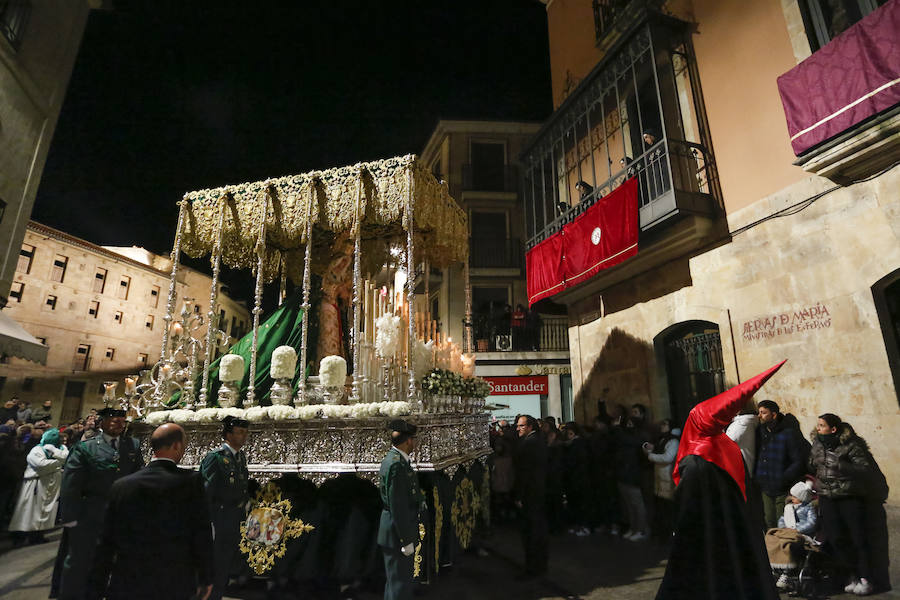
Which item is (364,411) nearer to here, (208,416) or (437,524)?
A: (437,524)

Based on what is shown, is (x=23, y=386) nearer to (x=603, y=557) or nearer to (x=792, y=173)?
(x=603, y=557)

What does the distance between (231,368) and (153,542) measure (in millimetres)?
3483

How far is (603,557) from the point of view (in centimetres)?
571

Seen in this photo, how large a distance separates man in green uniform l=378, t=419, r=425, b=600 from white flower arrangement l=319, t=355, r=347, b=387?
156 cm

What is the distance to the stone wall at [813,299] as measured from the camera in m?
5.25

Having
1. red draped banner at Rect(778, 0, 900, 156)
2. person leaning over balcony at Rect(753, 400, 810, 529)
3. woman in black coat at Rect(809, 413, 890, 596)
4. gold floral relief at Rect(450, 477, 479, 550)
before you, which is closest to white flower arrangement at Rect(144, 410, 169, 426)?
gold floral relief at Rect(450, 477, 479, 550)

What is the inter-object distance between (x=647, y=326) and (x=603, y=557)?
15.7ft

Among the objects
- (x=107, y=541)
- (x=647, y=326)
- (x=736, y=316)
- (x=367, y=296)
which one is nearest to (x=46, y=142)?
(x=367, y=296)

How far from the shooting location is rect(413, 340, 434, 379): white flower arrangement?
578 cm

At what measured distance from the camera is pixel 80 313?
80.6ft

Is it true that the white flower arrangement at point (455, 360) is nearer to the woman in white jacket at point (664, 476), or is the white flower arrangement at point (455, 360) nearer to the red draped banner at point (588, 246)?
the woman in white jacket at point (664, 476)

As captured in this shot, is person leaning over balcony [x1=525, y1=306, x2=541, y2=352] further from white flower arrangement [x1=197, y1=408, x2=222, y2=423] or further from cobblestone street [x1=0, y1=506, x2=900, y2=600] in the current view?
white flower arrangement [x1=197, y1=408, x2=222, y2=423]

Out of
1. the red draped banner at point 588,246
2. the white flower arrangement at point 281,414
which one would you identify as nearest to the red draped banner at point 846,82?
the red draped banner at point 588,246

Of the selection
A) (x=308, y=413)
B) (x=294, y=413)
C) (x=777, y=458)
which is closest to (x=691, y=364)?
→ (x=777, y=458)
